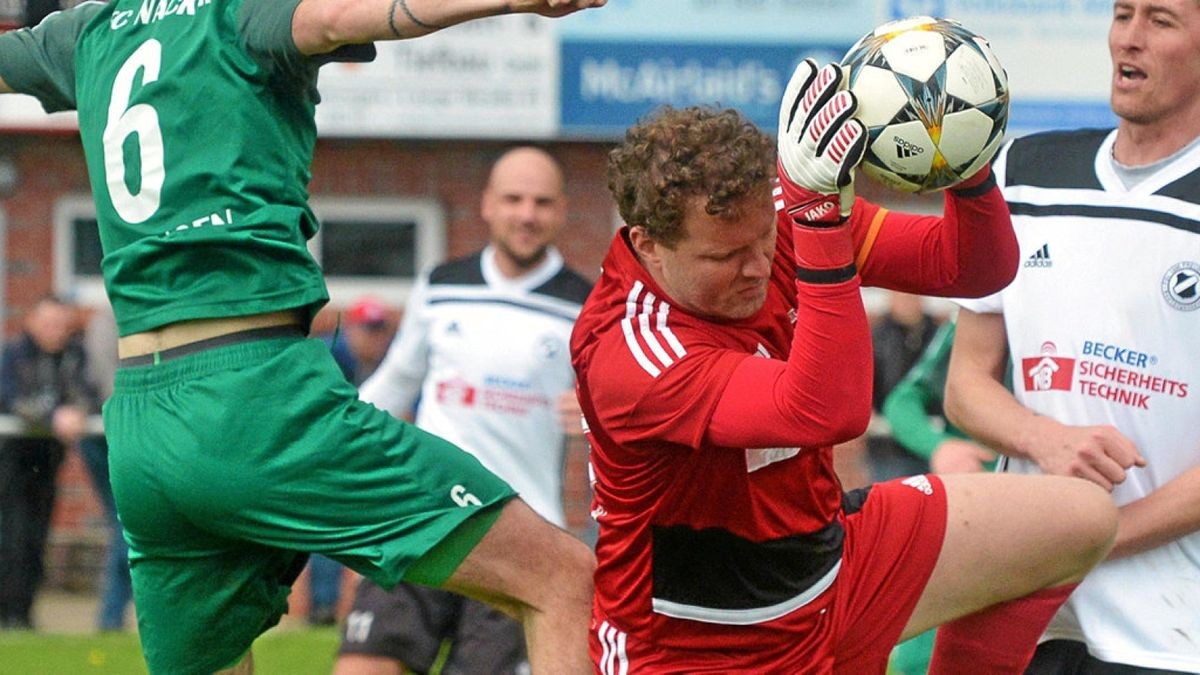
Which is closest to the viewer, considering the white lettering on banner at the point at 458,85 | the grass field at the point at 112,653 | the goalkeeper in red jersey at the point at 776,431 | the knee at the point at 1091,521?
the goalkeeper in red jersey at the point at 776,431

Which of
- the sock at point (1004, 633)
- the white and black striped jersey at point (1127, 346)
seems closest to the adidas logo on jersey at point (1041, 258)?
the white and black striped jersey at point (1127, 346)

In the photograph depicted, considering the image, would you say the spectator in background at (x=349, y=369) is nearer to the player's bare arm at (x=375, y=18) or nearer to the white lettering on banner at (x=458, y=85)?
A: the white lettering on banner at (x=458, y=85)

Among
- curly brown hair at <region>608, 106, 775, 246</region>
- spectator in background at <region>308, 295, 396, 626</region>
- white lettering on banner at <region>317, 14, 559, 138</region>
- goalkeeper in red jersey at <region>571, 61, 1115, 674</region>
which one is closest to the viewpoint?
goalkeeper in red jersey at <region>571, 61, 1115, 674</region>

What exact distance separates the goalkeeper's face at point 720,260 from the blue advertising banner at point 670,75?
8.27 m

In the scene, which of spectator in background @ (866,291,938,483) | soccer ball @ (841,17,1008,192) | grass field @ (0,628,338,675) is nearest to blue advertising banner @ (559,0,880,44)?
spectator in background @ (866,291,938,483)

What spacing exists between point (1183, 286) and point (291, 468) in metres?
2.08

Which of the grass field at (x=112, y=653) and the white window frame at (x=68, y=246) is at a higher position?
the white window frame at (x=68, y=246)

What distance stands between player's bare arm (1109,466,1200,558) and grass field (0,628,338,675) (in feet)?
16.9

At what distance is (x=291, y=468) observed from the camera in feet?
13.7

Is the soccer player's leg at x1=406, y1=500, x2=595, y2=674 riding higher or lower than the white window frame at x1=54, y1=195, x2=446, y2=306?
higher

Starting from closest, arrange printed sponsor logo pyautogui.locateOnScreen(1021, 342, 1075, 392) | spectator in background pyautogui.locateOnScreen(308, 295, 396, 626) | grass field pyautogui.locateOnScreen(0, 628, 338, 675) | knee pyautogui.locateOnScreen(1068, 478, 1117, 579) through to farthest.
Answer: knee pyautogui.locateOnScreen(1068, 478, 1117, 579) < printed sponsor logo pyautogui.locateOnScreen(1021, 342, 1075, 392) < grass field pyautogui.locateOnScreen(0, 628, 338, 675) < spectator in background pyautogui.locateOnScreen(308, 295, 396, 626)

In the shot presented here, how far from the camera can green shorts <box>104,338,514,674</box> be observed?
13.8 feet

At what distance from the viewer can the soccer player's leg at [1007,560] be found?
13.2ft

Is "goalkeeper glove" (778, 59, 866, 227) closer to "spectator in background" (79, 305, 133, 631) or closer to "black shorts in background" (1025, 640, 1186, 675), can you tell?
"black shorts in background" (1025, 640, 1186, 675)
